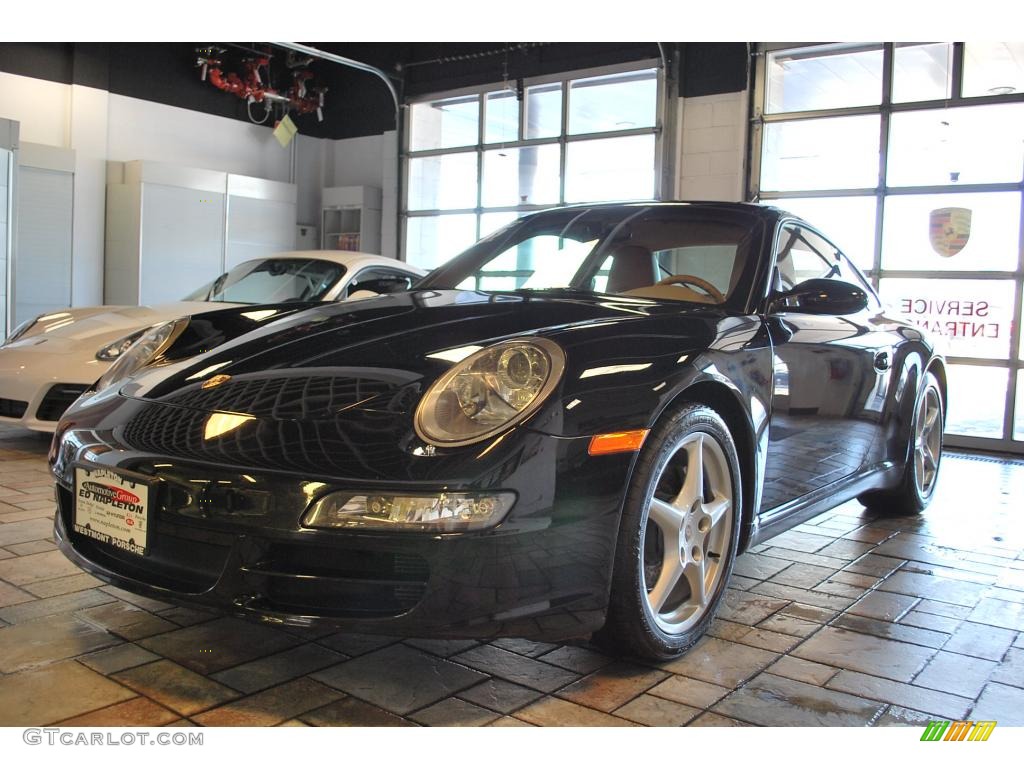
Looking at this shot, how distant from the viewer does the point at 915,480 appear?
393cm

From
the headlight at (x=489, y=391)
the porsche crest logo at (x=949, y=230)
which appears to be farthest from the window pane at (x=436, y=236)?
the headlight at (x=489, y=391)

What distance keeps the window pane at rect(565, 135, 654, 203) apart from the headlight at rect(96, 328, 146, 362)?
5.66 m

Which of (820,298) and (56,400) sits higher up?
(820,298)

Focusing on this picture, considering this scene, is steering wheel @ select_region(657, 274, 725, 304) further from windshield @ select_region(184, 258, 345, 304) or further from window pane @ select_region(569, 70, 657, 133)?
window pane @ select_region(569, 70, 657, 133)

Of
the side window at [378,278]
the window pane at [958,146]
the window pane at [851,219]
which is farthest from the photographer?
the window pane at [851,219]

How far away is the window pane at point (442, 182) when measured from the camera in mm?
10859

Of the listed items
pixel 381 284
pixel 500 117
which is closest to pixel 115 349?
pixel 381 284

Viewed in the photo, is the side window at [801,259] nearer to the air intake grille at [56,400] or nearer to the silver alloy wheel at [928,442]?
the silver alloy wheel at [928,442]

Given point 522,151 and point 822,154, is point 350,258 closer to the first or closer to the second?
point 822,154

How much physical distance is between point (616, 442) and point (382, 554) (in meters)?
0.52

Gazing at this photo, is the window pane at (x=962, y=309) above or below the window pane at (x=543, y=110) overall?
below

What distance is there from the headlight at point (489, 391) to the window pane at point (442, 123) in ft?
30.9
